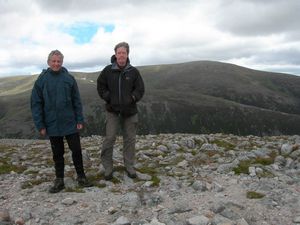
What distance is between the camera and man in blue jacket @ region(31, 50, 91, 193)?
12.8m

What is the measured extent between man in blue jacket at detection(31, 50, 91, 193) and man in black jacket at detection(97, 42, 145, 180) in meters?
1.13

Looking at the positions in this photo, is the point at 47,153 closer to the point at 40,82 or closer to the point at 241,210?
the point at 40,82

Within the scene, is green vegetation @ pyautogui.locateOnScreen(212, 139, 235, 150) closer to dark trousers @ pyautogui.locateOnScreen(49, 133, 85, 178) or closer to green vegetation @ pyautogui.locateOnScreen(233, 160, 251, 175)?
green vegetation @ pyautogui.locateOnScreen(233, 160, 251, 175)

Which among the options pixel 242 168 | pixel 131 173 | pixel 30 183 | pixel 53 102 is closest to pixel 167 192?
pixel 131 173

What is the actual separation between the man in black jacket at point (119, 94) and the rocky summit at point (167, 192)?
1230 millimetres

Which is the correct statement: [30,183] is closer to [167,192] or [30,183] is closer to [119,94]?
[119,94]

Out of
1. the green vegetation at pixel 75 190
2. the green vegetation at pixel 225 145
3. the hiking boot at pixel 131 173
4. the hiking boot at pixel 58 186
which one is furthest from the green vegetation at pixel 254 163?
the hiking boot at pixel 58 186

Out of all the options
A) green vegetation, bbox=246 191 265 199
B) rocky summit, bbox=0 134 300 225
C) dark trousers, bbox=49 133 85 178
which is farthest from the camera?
dark trousers, bbox=49 133 85 178

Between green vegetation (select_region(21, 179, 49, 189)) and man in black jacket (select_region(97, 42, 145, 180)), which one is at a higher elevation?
man in black jacket (select_region(97, 42, 145, 180))

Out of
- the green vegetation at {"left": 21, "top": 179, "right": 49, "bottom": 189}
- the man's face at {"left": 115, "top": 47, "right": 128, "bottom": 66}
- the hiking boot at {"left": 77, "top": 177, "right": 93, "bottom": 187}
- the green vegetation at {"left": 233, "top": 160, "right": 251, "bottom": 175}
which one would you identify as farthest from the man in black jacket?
the green vegetation at {"left": 233, "top": 160, "right": 251, "bottom": 175}

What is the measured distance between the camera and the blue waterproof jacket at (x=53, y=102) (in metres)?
12.8

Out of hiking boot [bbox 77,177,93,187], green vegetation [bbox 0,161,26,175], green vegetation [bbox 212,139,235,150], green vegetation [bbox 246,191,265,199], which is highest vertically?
hiking boot [bbox 77,177,93,187]

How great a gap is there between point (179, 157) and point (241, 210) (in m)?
6.98

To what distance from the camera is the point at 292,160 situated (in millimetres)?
16484
